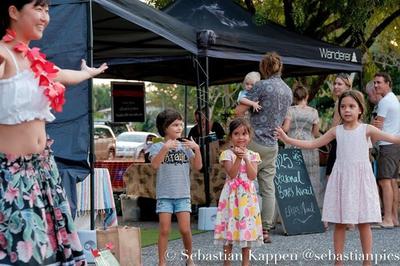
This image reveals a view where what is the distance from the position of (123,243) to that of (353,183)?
1.86 m

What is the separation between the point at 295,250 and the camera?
820 cm

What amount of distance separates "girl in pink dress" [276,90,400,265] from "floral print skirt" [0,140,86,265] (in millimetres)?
2985

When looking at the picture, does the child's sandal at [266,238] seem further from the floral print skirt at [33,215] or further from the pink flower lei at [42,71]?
the pink flower lei at [42,71]

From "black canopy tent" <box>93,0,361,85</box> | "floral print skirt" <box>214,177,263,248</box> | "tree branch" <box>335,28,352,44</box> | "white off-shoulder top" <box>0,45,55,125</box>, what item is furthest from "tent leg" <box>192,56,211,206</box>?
"white off-shoulder top" <box>0,45,55,125</box>

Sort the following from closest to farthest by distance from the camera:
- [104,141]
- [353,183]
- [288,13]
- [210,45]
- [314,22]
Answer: [353,183] < [210,45] < [288,13] < [314,22] < [104,141]

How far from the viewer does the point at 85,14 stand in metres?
7.42

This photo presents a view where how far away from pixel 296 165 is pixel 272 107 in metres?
1.31

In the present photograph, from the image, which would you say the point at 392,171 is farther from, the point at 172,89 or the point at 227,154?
the point at 172,89

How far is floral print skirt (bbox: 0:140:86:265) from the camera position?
4.11 m

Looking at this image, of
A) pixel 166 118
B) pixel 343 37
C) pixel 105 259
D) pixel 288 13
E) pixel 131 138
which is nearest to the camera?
pixel 105 259

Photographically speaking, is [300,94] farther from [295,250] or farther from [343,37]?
[343,37]

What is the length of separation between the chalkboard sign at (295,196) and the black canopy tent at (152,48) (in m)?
1.28

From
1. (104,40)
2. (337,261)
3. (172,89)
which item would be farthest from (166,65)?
(172,89)

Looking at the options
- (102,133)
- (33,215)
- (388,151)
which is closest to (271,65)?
(388,151)
